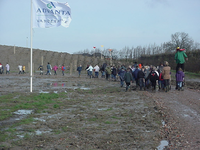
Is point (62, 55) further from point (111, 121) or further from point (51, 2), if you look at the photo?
point (111, 121)

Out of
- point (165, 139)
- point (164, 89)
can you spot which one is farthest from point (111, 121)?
point (164, 89)

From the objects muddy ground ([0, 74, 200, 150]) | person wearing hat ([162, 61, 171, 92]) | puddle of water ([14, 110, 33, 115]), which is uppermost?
person wearing hat ([162, 61, 171, 92])

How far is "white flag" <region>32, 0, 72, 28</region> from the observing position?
1565 cm

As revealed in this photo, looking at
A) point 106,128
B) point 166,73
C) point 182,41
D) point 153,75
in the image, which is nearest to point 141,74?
point 153,75

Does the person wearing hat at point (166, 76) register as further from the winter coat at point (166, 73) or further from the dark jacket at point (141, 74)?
the dark jacket at point (141, 74)

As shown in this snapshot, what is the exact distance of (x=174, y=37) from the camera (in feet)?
204

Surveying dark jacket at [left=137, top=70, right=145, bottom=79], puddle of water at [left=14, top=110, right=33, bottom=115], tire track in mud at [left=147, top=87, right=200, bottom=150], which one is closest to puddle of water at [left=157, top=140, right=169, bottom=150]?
tire track in mud at [left=147, top=87, right=200, bottom=150]

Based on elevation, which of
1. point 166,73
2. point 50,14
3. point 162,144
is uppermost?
point 50,14

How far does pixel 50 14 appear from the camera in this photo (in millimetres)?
15750

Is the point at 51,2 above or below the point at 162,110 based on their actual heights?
above

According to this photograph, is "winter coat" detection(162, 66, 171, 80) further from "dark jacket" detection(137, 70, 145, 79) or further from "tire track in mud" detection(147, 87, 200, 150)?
"tire track in mud" detection(147, 87, 200, 150)

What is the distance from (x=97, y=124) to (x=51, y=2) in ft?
33.4

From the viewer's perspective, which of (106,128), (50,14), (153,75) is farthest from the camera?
(153,75)

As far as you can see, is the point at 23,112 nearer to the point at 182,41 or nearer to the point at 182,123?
the point at 182,123
